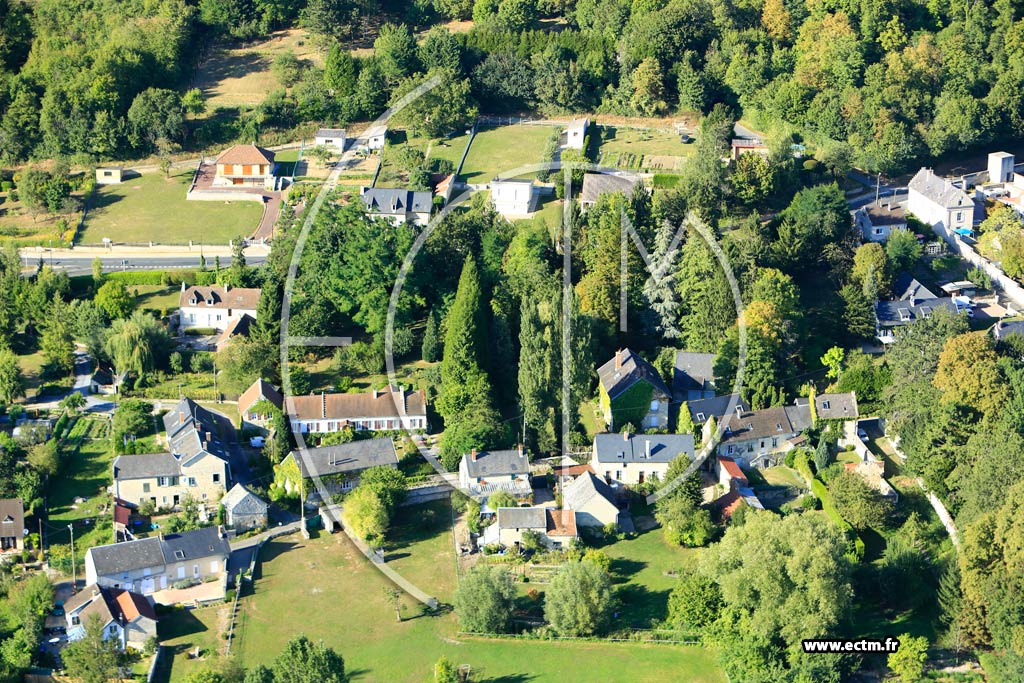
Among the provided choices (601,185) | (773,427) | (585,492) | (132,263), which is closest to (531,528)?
(585,492)

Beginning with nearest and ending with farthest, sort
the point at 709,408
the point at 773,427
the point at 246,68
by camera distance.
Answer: the point at 773,427 → the point at 709,408 → the point at 246,68

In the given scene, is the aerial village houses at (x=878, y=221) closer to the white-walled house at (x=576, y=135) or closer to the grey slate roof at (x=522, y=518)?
the white-walled house at (x=576, y=135)

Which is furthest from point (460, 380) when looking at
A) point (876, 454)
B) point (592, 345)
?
point (876, 454)

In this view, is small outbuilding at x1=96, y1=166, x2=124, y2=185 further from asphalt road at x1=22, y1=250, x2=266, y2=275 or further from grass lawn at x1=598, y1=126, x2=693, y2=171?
grass lawn at x1=598, y1=126, x2=693, y2=171

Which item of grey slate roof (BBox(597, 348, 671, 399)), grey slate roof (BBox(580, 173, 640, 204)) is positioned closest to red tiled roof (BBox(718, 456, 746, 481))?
grey slate roof (BBox(597, 348, 671, 399))

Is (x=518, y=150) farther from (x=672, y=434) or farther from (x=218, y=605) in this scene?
(x=218, y=605)

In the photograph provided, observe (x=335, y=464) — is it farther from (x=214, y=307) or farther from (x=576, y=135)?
(x=576, y=135)
